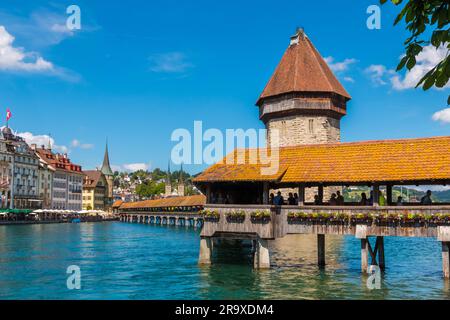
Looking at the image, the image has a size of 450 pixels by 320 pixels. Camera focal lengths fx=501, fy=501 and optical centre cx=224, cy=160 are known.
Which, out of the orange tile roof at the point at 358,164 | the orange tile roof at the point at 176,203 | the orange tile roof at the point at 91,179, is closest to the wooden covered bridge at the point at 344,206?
the orange tile roof at the point at 358,164

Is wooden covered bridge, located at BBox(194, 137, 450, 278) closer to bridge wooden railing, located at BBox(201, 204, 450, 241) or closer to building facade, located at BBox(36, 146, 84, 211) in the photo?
bridge wooden railing, located at BBox(201, 204, 450, 241)

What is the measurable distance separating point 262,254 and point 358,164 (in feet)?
17.3

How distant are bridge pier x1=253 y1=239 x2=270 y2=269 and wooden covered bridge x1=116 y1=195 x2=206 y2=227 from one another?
4549cm

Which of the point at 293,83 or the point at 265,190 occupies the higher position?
the point at 293,83

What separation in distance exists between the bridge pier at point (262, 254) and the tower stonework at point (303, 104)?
22256mm

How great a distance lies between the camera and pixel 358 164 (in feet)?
64.4

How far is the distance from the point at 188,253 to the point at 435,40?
29.2 meters

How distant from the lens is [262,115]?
47.9m

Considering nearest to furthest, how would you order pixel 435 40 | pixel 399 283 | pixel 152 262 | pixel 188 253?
pixel 435 40
pixel 399 283
pixel 152 262
pixel 188 253

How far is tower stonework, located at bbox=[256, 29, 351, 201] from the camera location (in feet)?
147

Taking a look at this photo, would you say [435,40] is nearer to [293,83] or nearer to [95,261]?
[95,261]

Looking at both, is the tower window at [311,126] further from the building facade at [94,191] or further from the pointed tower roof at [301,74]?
the building facade at [94,191]

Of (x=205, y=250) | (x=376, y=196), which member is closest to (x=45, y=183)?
(x=205, y=250)
